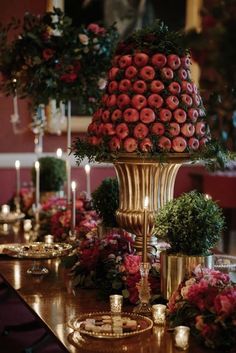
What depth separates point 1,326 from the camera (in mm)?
3754

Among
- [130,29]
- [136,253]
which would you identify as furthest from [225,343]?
[130,29]

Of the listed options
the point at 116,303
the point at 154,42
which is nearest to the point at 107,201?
the point at 154,42

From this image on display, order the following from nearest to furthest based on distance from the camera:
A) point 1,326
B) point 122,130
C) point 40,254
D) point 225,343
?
point 225,343
point 122,130
point 40,254
point 1,326

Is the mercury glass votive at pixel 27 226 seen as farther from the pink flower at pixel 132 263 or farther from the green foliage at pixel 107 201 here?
the pink flower at pixel 132 263

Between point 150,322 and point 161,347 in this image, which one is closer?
point 161,347

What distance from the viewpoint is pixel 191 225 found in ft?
7.98

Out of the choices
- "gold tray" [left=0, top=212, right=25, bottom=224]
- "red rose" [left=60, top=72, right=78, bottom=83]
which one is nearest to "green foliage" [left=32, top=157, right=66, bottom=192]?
"gold tray" [left=0, top=212, right=25, bottom=224]

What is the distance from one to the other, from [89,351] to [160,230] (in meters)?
Result: 0.60

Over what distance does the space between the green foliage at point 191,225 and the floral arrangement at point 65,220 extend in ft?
3.69

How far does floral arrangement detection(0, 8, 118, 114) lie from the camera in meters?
4.21

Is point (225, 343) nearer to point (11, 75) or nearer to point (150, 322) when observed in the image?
point (150, 322)

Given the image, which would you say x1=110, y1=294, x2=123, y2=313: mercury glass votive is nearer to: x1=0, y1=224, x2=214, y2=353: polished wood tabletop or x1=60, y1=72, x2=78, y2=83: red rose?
x1=0, y1=224, x2=214, y2=353: polished wood tabletop

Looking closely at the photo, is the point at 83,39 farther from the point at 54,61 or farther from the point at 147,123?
the point at 147,123

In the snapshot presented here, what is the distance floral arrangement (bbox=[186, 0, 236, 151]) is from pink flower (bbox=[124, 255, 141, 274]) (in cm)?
87
